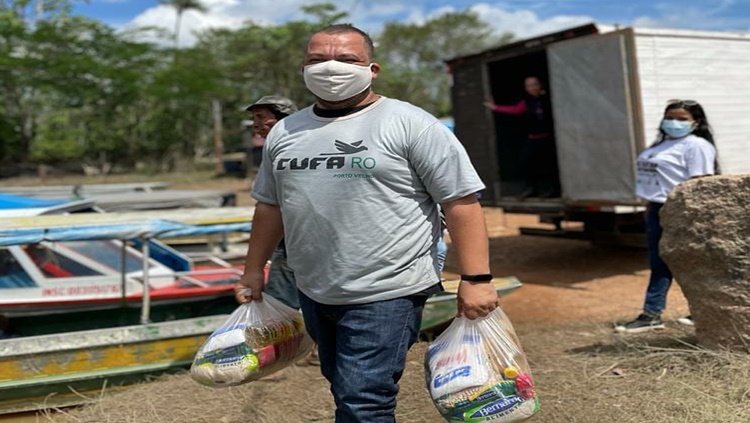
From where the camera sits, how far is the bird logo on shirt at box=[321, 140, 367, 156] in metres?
2.48

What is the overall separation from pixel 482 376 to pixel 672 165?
3.47 m

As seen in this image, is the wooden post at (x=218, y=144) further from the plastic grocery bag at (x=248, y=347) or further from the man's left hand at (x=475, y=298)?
the man's left hand at (x=475, y=298)

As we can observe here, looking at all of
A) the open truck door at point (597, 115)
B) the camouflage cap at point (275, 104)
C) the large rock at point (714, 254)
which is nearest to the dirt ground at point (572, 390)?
the large rock at point (714, 254)

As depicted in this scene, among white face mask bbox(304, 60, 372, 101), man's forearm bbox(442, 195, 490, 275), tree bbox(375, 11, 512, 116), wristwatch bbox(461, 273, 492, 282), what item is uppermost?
tree bbox(375, 11, 512, 116)

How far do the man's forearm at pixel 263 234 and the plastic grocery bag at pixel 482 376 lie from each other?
32.4 inches

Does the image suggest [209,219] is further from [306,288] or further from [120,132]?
[120,132]

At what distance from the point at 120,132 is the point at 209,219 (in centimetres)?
2907

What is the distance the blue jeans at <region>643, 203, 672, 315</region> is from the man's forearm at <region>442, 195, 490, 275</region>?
3.27 m

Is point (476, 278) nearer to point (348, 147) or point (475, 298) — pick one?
point (475, 298)

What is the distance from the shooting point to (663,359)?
174 inches

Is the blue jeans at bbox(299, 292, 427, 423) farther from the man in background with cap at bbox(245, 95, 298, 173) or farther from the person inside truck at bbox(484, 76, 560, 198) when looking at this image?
the person inside truck at bbox(484, 76, 560, 198)

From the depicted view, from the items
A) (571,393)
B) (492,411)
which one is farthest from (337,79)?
(571,393)

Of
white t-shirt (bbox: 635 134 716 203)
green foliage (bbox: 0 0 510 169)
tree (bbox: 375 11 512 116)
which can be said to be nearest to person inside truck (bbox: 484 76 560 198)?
white t-shirt (bbox: 635 134 716 203)

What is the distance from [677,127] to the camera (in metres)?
5.28
